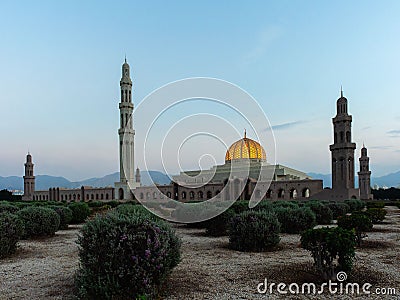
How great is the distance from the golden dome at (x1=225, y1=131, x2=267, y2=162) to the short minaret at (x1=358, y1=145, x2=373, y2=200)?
54.6 ft

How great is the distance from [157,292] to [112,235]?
1.10 meters

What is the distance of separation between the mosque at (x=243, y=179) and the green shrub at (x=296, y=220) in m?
24.7

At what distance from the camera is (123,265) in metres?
5.13

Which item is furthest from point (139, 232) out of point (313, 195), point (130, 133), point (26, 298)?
point (130, 133)

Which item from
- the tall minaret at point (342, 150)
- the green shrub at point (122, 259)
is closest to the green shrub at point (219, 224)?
the green shrub at point (122, 259)

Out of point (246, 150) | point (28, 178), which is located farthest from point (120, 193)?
point (28, 178)

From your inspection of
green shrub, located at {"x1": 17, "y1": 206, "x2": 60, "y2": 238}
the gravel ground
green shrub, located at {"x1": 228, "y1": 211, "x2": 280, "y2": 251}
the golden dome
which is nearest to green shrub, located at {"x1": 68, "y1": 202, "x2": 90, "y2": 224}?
green shrub, located at {"x1": 17, "y1": 206, "x2": 60, "y2": 238}

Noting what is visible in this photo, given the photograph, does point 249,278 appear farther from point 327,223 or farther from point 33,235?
point 327,223

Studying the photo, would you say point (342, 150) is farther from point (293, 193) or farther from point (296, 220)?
point (296, 220)

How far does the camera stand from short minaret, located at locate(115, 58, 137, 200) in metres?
56.8

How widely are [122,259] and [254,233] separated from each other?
5.01 metres

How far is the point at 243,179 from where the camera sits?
4897 cm

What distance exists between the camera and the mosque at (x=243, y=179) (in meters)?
43.6

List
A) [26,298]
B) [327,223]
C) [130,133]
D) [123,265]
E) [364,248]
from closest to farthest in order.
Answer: [123,265]
[26,298]
[364,248]
[327,223]
[130,133]
